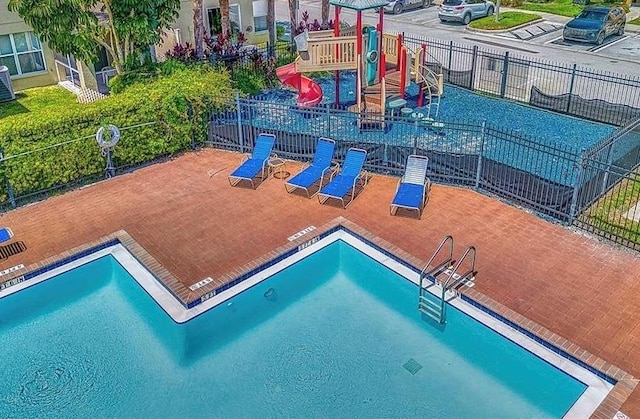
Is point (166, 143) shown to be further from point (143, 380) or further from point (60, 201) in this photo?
point (143, 380)

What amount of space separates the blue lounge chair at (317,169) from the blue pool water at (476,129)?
2.83ft

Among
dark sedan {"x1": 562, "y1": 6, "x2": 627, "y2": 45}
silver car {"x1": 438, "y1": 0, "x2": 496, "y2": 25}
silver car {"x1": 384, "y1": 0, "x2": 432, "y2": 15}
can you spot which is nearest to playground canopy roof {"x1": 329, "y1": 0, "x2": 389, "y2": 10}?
dark sedan {"x1": 562, "y1": 6, "x2": 627, "y2": 45}

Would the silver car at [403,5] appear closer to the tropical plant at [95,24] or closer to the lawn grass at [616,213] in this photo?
the tropical plant at [95,24]

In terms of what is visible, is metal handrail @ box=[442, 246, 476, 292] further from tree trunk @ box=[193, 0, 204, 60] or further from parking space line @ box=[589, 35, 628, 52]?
parking space line @ box=[589, 35, 628, 52]

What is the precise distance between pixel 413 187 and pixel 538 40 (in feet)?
64.8

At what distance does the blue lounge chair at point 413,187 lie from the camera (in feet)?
38.2

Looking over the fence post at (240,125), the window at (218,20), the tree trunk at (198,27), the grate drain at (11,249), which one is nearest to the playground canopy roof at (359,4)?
the fence post at (240,125)

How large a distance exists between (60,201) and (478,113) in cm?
1183

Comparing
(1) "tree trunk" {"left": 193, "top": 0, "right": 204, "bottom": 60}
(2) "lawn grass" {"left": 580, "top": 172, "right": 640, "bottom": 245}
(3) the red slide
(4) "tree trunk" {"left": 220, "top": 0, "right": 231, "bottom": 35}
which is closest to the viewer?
(2) "lawn grass" {"left": 580, "top": 172, "right": 640, "bottom": 245}

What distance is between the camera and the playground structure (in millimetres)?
16188

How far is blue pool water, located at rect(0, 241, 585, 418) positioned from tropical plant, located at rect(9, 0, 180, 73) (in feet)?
26.8

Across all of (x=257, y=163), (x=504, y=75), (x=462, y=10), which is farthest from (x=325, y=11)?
(x=257, y=163)

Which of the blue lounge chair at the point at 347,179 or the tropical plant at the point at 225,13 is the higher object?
the tropical plant at the point at 225,13

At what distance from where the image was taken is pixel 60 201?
41.9 feet
